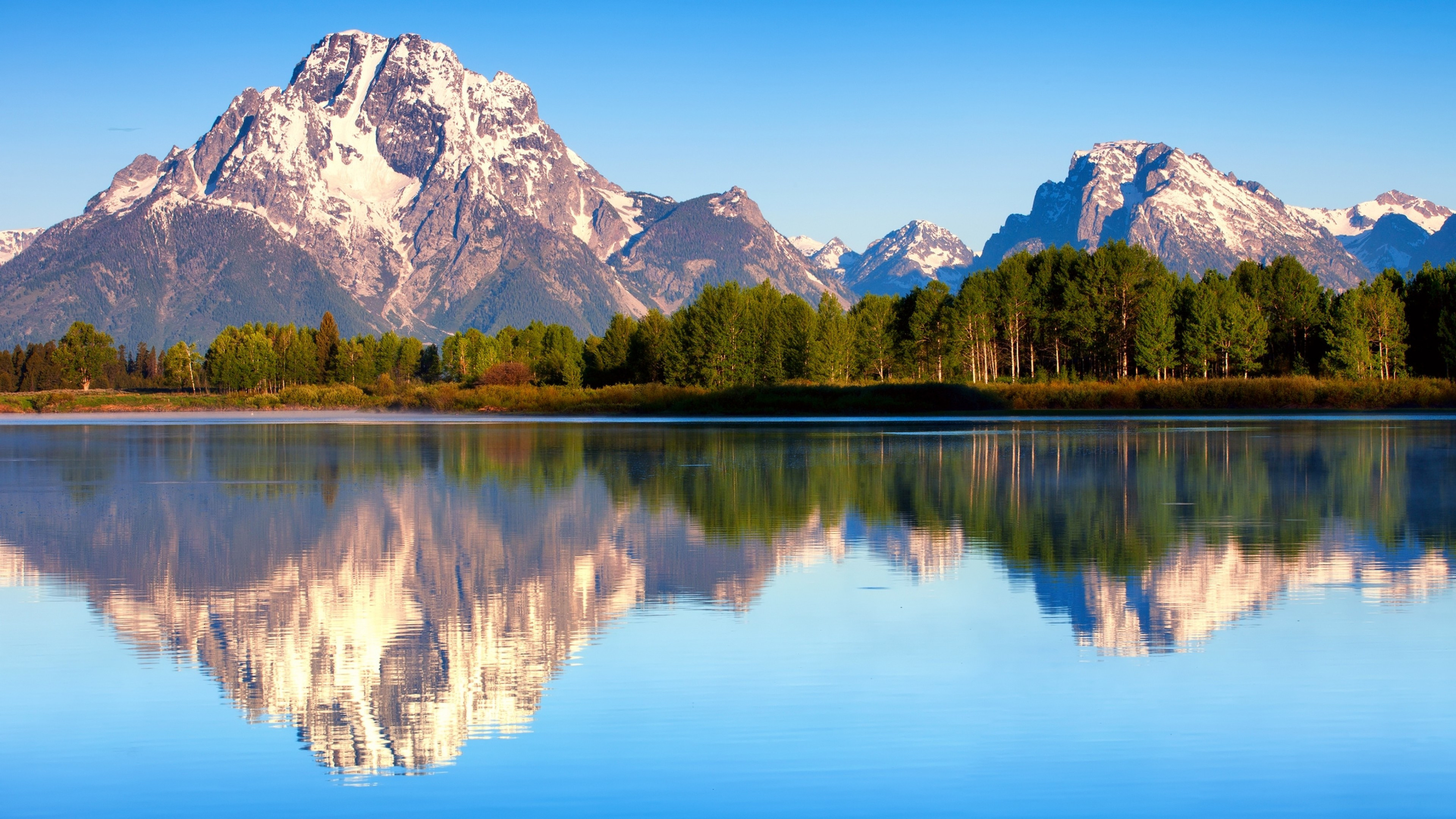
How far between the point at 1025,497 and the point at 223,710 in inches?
748

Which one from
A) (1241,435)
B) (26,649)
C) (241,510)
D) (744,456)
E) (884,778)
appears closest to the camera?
(884,778)

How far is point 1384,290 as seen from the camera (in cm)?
9488

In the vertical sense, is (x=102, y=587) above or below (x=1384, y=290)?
below

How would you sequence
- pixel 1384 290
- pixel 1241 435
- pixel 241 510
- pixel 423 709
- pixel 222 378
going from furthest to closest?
1. pixel 222 378
2. pixel 1384 290
3. pixel 1241 435
4. pixel 241 510
5. pixel 423 709

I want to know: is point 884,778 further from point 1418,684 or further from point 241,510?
point 241,510

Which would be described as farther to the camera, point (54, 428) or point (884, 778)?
point (54, 428)

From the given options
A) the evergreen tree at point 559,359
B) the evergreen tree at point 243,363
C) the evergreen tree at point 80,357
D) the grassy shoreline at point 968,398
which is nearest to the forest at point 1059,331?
the evergreen tree at point 559,359

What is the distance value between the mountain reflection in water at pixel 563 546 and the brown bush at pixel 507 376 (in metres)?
91.9

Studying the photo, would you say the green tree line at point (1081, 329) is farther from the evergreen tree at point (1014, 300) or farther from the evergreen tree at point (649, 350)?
the evergreen tree at point (649, 350)

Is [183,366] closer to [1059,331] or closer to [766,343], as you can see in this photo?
[766,343]

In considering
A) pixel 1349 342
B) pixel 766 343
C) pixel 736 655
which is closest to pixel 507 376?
pixel 766 343

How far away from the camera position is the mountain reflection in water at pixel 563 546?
11641mm

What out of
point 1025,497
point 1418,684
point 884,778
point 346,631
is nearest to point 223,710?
point 346,631

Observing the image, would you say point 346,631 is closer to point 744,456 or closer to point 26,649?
point 26,649
